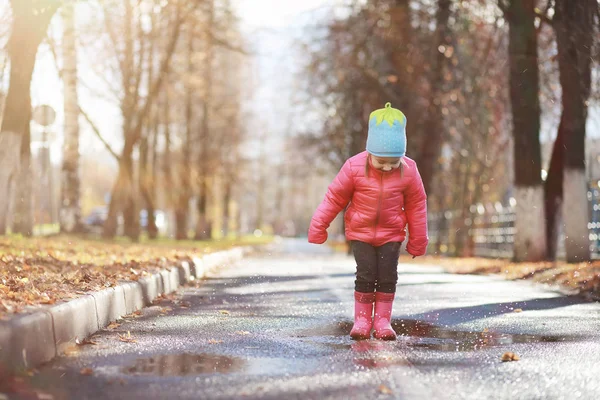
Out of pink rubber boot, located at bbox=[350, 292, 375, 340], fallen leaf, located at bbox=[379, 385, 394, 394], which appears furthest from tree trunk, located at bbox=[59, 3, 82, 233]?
fallen leaf, located at bbox=[379, 385, 394, 394]

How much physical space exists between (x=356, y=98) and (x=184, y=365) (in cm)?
2864

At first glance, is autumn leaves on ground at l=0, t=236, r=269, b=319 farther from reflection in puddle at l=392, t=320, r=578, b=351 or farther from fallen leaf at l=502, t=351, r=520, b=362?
fallen leaf at l=502, t=351, r=520, b=362

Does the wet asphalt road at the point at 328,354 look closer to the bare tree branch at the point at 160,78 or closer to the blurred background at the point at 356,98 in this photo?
the blurred background at the point at 356,98

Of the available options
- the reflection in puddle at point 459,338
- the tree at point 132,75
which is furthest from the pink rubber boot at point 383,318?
the tree at point 132,75

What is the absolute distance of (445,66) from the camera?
83.4ft

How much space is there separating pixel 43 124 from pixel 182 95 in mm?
12044

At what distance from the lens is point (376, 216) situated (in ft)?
25.1

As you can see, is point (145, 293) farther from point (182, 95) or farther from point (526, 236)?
point (182, 95)

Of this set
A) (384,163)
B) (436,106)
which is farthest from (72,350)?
(436,106)

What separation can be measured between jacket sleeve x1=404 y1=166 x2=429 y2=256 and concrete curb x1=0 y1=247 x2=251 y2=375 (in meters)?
2.59

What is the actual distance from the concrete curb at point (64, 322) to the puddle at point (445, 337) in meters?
1.70

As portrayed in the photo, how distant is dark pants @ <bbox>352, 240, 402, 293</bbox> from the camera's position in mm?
7688

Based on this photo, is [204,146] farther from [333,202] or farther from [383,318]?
[383,318]

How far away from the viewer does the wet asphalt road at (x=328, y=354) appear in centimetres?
527
